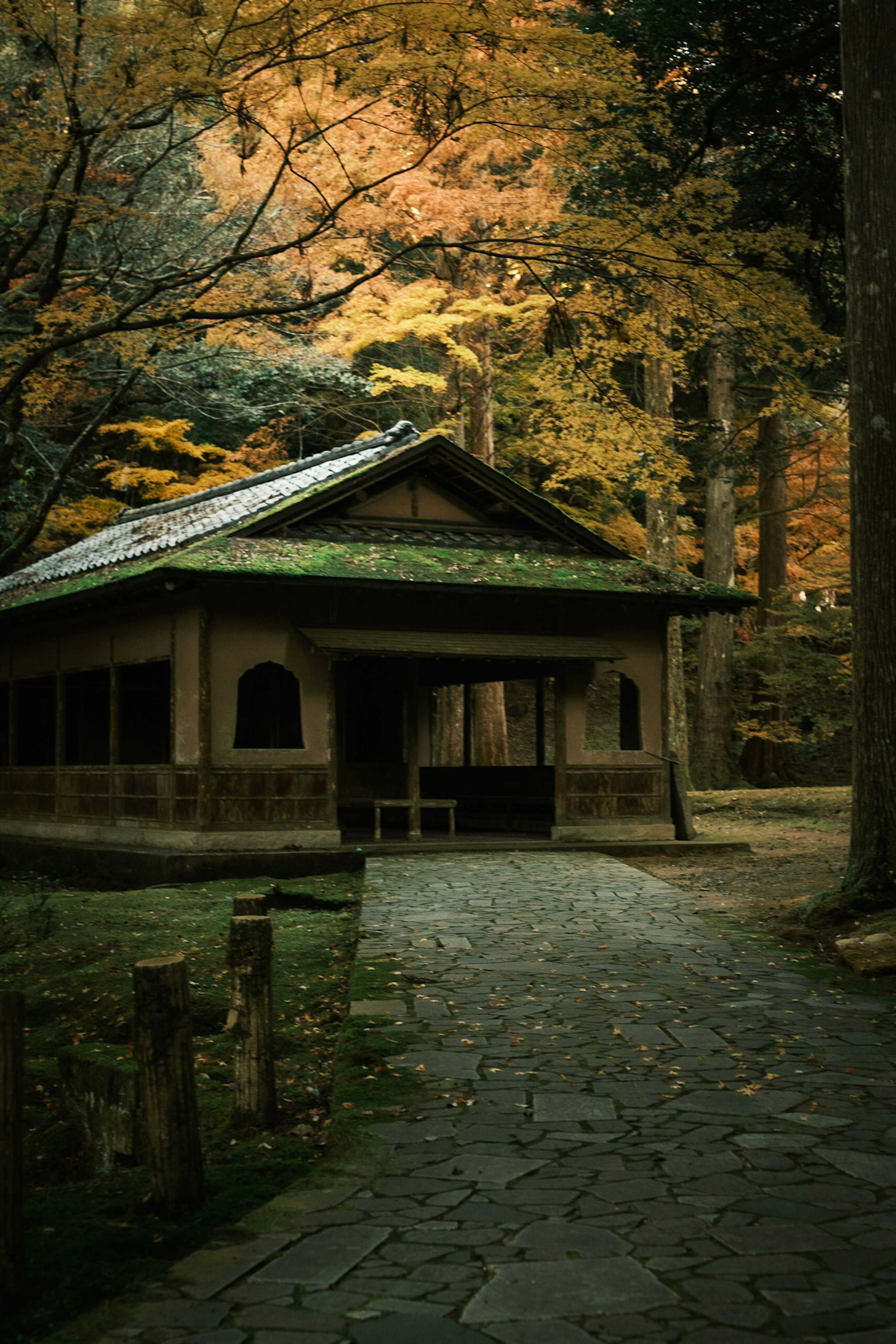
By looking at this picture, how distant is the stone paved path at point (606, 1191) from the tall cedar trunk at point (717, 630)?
1860cm

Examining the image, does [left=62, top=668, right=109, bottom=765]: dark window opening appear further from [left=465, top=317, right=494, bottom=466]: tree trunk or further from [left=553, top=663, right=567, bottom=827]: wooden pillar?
[left=553, top=663, right=567, bottom=827]: wooden pillar

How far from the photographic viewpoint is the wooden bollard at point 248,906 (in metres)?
6.77

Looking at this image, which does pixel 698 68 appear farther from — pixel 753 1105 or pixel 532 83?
pixel 753 1105

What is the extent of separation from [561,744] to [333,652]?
368 centimetres

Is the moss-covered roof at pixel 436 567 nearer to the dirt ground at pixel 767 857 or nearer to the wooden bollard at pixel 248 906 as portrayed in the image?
the dirt ground at pixel 767 857

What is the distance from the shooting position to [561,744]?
16781 mm

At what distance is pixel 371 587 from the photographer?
15.5 meters

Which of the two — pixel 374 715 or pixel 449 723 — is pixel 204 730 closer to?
pixel 374 715

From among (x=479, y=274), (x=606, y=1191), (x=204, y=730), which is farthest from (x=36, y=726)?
(x=606, y=1191)

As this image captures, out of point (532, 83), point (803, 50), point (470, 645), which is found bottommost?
point (470, 645)

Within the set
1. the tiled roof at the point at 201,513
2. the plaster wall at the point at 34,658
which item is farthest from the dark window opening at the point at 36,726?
the tiled roof at the point at 201,513

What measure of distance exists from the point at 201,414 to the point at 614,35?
17568 mm

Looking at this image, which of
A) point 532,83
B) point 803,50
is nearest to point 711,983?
point 532,83

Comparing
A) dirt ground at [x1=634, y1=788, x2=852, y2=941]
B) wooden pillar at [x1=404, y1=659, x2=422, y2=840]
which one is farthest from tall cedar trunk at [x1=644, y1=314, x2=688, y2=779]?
wooden pillar at [x1=404, y1=659, x2=422, y2=840]
